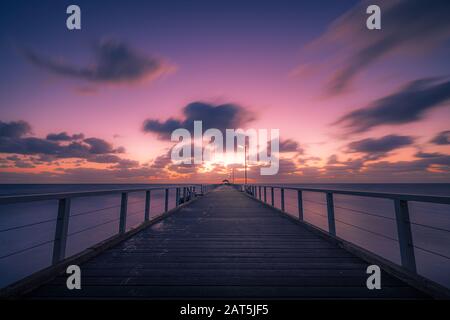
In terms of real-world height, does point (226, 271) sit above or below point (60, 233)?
below

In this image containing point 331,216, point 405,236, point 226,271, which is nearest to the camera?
point 405,236

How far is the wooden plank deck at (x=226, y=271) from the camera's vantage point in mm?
2359

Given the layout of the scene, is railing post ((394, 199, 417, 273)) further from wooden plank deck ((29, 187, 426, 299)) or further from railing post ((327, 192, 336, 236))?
railing post ((327, 192, 336, 236))

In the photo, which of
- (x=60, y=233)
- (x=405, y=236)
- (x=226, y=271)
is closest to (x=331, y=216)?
(x=405, y=236)

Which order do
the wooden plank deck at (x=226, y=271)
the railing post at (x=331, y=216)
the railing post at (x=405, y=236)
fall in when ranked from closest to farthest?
the wooden plank deck at (x=226, y=271), the railing post at (x=405, y=236), the railing post at (x=331, y=216)

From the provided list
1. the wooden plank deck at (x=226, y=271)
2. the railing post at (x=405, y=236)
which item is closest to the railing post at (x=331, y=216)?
the wooden plank deck at (x=226, y=271)

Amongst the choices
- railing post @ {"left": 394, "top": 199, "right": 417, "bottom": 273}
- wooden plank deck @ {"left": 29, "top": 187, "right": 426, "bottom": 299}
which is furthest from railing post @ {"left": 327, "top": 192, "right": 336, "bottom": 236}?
railing post @ {"left": 394, "top": 199, "right": 417, "bottom": 273}

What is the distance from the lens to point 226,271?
290cm

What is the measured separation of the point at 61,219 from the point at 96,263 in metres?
0.80

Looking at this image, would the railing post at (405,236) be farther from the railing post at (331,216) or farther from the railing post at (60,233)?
the railing post at (60,233)

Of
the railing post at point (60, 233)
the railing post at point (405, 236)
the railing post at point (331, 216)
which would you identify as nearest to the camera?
the railing post at point (405, 236)

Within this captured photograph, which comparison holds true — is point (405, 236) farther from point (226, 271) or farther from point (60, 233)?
point (60, 233)

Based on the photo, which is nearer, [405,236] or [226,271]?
[405,236]

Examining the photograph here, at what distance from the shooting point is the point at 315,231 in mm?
4855
